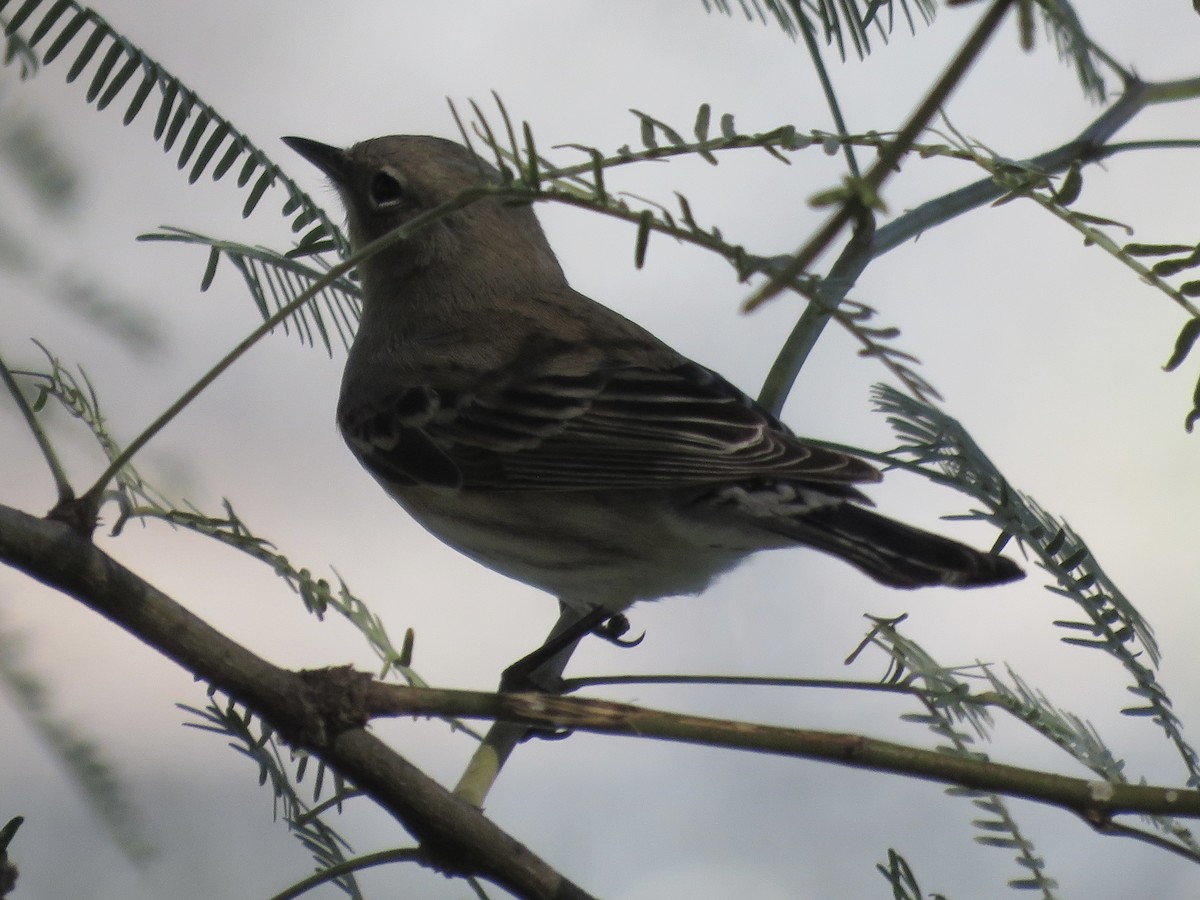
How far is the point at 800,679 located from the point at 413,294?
6.55ft

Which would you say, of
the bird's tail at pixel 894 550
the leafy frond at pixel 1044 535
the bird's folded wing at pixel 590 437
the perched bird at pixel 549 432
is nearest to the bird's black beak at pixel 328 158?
the perched bird at pixel 549 432

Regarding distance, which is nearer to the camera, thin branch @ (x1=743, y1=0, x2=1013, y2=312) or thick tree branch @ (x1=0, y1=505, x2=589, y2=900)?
thin branch @ (x1=743, y1=0, x2=1013, y2=312)

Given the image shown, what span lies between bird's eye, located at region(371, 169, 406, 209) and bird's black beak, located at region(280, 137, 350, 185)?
0.10m

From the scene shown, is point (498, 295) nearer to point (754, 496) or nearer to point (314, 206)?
point (754, 496)

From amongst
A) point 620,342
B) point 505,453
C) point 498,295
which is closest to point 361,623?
point 505,453

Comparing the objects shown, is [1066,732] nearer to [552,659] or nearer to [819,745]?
[819,745]

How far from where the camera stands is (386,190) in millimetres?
2924

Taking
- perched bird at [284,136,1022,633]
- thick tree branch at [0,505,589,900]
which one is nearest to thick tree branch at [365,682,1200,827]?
thick tree branch at [0,505,589,900]

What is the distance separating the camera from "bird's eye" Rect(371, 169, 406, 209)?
9.49ft

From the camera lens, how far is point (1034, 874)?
1.05 m

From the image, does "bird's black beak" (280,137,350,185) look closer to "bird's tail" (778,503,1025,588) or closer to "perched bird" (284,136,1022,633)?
"perched bird" (284,136,1022,633)

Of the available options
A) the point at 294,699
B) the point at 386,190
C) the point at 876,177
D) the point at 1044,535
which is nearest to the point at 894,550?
the point at 1044,535

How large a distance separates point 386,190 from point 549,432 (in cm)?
85

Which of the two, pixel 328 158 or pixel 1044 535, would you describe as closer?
pixel 1044 535
